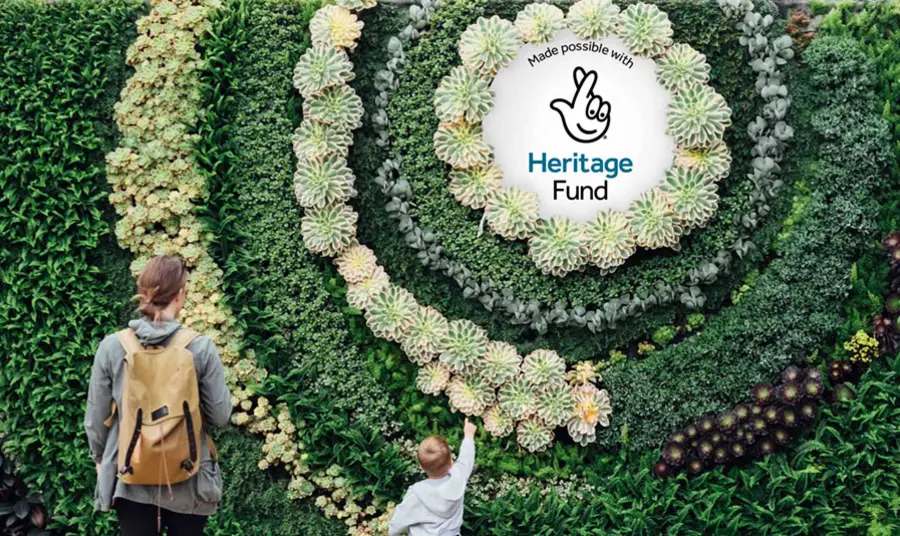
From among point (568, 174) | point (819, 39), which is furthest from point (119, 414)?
point (819, 39)

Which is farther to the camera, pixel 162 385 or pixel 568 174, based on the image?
pixel 568 174

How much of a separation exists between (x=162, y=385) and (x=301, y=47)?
229cm

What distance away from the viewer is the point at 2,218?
5125 mm

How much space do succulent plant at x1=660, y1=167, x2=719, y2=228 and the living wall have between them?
4.7 inches

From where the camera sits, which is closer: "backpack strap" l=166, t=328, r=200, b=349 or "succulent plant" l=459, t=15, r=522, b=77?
"backpack strap" l=166, t=328, r=200, b=349

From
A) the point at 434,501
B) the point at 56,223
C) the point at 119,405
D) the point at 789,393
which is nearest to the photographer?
the point at 119,405

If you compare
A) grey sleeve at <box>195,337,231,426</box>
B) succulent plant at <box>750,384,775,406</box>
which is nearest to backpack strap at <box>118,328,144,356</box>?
grey sleeve at <box>195,337,231,426</box>

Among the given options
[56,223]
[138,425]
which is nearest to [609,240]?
Answer: [138,425]

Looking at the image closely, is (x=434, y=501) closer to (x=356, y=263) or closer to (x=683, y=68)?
(x=356, y=263)

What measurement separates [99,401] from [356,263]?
5.83 ft

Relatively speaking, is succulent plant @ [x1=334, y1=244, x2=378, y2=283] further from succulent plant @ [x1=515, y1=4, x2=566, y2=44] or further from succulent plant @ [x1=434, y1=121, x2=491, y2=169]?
succulent plant @ [x1=515, y1=4, x2=566, y2=44]

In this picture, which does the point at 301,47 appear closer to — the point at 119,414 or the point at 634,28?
the point at 634,28

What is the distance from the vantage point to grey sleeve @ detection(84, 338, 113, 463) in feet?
11.6

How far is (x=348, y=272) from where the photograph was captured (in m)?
5.11
